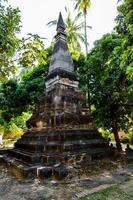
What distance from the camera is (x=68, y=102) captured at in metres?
8.80

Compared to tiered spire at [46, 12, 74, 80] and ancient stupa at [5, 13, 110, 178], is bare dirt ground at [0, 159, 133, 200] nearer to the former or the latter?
ancient stupa at [5, 13, 110, 178]

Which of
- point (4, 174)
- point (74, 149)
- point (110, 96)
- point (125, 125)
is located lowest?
point (4, 174)

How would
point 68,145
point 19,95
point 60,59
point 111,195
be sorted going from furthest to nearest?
point 19,95, point 60,59, point 68,145, point 111,195

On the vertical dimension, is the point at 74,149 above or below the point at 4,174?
above

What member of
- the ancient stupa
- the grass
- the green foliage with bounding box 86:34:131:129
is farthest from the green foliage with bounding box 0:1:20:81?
the green foliage with bounding box 86:34:131:129

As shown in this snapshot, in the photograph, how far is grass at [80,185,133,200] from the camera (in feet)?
14.3

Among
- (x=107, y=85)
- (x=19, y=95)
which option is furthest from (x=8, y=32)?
(x=19, y=95)

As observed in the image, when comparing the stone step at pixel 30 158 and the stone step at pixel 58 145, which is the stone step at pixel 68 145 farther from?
the stone step at pixel 30 158

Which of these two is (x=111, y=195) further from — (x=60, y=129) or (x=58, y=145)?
(x=60, y=129)

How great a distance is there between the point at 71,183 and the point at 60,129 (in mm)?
Result: 2558

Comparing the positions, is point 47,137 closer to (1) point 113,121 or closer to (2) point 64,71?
(2) point 64,71

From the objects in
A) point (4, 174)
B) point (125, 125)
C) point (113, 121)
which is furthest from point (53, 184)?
point (125, 125)

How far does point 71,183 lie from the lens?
5.73m

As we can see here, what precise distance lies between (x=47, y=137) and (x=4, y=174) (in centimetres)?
206
